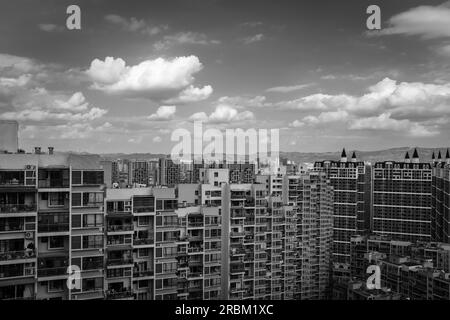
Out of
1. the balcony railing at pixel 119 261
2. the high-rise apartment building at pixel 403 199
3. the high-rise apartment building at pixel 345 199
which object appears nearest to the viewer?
the balcony railing at pixel 119 261

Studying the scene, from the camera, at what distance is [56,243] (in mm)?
4262

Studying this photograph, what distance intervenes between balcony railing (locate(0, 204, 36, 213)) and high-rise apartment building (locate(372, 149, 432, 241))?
1737 centimetres

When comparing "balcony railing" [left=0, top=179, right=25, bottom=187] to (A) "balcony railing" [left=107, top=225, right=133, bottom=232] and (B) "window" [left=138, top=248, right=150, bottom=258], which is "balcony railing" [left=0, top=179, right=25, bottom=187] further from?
(B) "window" [left=138, top=248, right=150, bottom=258]

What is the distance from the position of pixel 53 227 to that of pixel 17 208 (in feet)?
1.14

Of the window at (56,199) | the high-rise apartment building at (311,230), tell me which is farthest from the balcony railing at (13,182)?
the high-rise apartment building at (311,230)

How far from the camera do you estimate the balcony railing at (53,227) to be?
165 inches

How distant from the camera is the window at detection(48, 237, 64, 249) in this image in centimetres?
425

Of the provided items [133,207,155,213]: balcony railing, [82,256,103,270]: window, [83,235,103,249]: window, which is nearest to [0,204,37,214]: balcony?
[83,235,103,249]: window

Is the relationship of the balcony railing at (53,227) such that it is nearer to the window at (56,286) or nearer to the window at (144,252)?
the window at (56,286)

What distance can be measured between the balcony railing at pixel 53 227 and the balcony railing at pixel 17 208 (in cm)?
16

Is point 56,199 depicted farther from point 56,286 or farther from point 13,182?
point 56,286

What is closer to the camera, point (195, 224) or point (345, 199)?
point (195, 224)

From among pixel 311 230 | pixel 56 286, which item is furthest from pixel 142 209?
pixel 311 230
